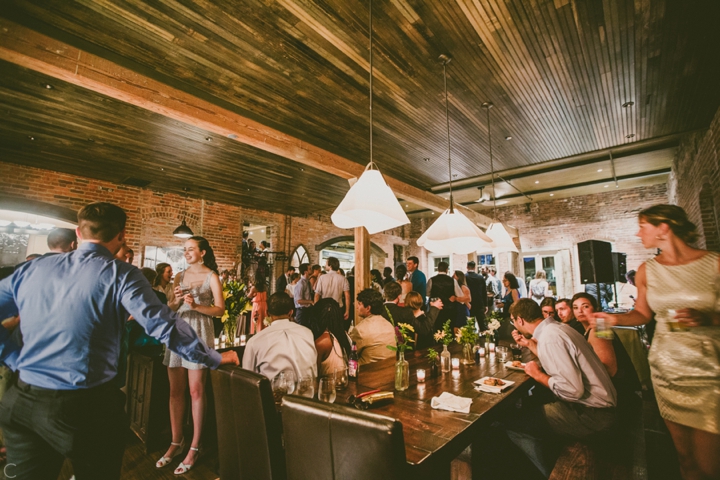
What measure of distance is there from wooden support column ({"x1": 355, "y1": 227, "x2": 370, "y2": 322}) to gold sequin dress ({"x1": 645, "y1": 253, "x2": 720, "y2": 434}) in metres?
3.43

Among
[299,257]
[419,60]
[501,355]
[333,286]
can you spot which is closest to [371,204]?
[419,60]

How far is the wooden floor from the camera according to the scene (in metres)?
2.40

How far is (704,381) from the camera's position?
5.33 feet

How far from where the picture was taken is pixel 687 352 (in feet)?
5.49

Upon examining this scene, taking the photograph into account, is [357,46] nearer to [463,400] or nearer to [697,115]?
[463,400]

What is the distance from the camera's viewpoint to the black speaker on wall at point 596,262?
6.09m

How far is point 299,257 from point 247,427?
8605 mm

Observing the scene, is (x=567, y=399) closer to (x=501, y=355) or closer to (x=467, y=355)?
(x=467, y=355)

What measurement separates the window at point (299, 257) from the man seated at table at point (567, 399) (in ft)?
26.8

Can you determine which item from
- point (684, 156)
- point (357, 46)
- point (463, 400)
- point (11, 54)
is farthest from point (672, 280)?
point (684, 156)

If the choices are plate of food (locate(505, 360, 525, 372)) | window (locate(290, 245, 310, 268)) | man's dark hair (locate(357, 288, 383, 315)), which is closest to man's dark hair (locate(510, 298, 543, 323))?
plate of food (locate(505, 360, 525, 372))

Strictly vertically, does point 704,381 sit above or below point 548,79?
below

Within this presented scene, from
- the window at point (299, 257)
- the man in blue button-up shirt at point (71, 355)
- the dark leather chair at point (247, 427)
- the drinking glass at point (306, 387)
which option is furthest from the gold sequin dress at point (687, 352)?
the window at point (299, 257)

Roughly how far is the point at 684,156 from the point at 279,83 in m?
6.42
